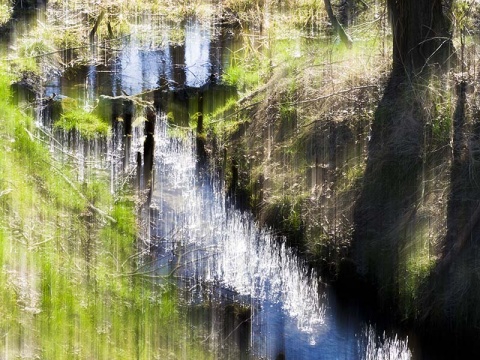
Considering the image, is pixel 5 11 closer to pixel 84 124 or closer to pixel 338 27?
pixel 84 124

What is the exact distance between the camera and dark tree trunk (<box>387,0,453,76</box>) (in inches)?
263

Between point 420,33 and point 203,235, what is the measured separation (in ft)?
8.86

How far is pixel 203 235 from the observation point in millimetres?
6996

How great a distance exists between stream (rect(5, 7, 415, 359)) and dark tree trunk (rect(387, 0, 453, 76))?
1968 millimetres

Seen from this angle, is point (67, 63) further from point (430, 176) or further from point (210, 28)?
point (430, 176)

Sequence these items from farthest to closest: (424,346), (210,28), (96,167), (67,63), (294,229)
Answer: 1. (210,28)
2. (67,63)
3. (96,167)
4. (294,229)
5. (424,346)

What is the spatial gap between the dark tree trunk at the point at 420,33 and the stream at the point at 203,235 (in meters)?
1.97

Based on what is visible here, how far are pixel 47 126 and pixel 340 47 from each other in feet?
10.3

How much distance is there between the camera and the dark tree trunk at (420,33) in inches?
263

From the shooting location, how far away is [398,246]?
6340 mm

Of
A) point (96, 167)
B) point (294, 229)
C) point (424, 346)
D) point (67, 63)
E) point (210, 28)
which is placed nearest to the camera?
point (424, 346)

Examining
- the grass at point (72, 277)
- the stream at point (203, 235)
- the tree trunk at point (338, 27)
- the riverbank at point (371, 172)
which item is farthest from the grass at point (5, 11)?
the tree trunk at point (338, 27)

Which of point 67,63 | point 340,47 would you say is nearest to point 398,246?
point 340,47

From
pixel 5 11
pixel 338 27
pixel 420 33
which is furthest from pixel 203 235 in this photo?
pixel 5 11
